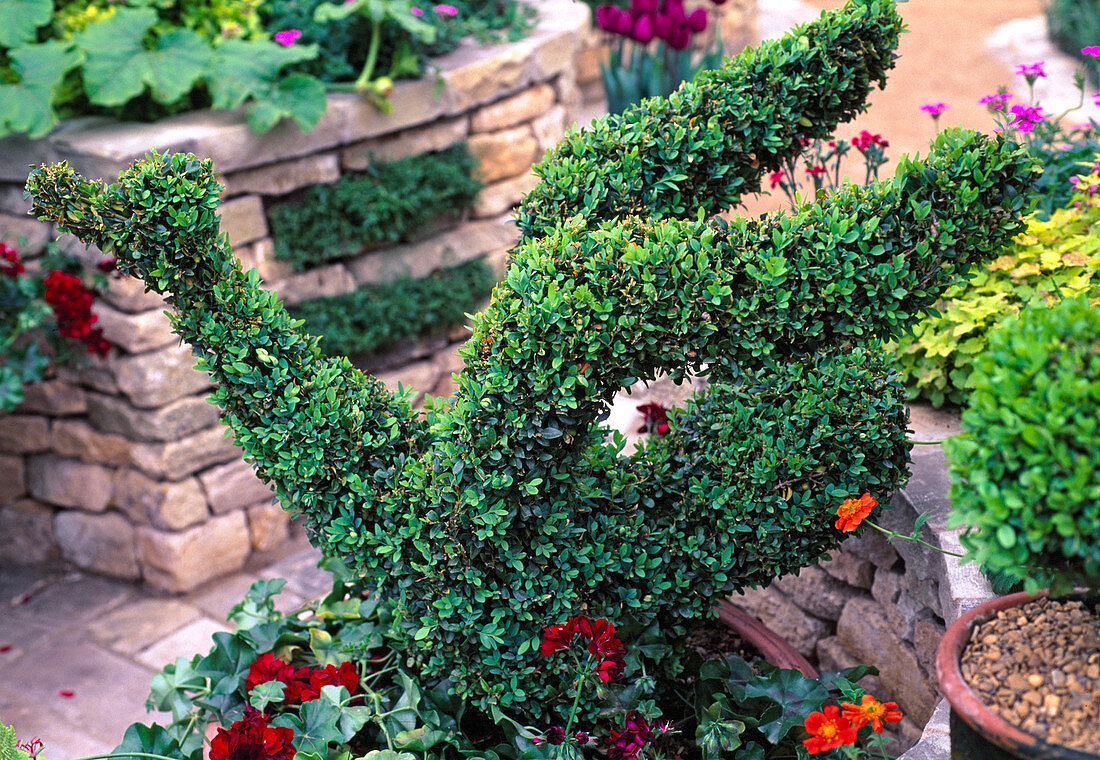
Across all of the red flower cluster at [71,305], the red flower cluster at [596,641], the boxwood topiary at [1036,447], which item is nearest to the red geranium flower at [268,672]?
the red flower cluster at [596,641]

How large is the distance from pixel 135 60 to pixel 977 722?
322 centimetres

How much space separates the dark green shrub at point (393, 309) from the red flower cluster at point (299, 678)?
74.5 inches

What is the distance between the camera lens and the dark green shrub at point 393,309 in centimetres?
358

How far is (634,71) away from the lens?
4609 millimetres

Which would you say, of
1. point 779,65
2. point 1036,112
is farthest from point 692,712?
point 1036,112

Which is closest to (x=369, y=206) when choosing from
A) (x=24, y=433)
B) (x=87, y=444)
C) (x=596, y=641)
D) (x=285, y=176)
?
(x=285, y=176)

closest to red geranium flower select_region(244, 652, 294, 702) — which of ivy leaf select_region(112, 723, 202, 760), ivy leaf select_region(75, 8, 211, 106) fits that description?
ivy leaf select_region(112, 723, 202, 760)

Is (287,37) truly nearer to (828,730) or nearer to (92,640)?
(92,640)

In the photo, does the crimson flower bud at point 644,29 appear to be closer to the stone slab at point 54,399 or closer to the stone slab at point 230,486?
the stone slab at point 230,486

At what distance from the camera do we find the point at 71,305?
3.06m

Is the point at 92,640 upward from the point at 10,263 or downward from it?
downward

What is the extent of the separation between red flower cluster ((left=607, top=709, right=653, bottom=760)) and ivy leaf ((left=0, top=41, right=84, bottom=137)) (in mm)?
2674

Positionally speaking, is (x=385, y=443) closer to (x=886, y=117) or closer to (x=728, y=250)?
(x=728, y=250)

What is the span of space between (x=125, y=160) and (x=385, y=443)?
1.89 meters
